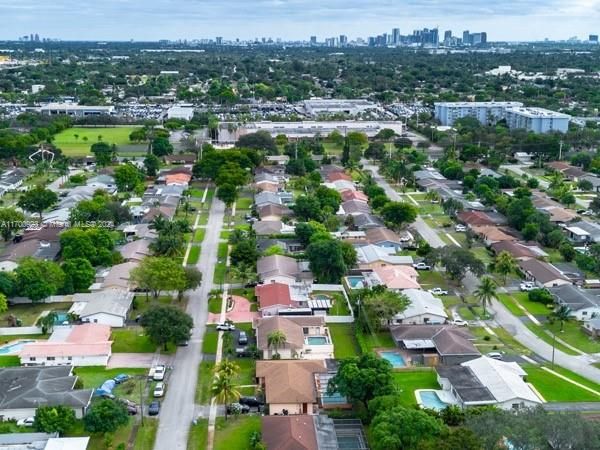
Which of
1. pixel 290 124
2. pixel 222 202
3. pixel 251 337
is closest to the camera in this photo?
pixel 251 337

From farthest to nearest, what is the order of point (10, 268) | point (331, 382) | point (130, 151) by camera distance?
point (130, 151) → point (10, 268) → point (331, 382)

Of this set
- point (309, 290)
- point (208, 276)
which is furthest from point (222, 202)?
point (309, 290)

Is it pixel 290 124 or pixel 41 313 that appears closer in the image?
pixel 41 313

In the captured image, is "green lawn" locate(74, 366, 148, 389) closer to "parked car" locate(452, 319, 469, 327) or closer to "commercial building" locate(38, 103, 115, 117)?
"parked car" locate(452, 319, 469, 327)

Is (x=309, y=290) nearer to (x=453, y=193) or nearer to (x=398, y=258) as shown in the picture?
(x=398, y=258)

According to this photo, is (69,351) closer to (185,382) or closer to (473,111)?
(185,382)

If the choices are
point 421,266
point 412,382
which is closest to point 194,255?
point 421,266
